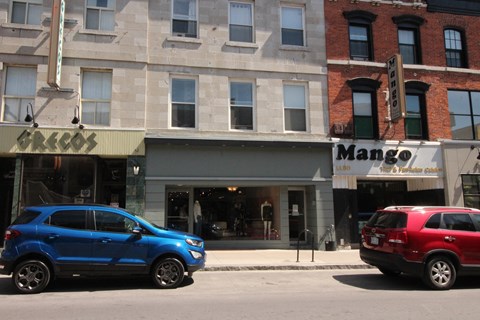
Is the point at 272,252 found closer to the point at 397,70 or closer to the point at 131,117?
the point at 131,117

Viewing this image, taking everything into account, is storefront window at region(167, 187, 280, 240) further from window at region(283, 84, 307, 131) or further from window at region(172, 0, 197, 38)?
window at region(172, 0, 197, 38)

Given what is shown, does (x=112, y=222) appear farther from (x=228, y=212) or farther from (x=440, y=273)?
(x=228, y=212)

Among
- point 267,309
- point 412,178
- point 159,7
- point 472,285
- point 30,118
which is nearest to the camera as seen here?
point 267,309

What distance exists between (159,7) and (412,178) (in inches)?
474

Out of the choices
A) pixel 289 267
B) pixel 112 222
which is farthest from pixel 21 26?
pixel 289 267

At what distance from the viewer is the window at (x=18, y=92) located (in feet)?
45.8

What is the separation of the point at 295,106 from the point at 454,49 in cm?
782

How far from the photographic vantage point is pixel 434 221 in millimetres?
8930

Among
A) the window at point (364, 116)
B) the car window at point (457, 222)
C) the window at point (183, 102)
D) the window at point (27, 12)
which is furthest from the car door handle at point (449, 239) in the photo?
the window at point (27, 12)

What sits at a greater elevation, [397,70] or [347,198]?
[397,70]

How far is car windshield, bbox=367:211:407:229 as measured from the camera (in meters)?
8.93

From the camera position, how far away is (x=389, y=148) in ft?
53.5

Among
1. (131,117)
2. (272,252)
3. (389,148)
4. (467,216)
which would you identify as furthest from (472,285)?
(131,117)

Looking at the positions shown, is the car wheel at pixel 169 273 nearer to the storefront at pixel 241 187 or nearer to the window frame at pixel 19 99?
the storefront at pixel 241 187
